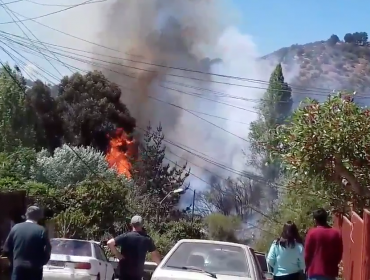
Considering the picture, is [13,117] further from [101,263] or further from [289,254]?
[289,254]

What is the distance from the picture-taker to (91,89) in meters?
47.9

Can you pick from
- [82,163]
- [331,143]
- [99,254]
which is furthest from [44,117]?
[331,143]

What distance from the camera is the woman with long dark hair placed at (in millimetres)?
10164

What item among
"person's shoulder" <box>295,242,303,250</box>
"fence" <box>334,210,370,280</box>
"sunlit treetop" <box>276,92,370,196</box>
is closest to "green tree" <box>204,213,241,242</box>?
"fence" <box>334,210,370,280</box>

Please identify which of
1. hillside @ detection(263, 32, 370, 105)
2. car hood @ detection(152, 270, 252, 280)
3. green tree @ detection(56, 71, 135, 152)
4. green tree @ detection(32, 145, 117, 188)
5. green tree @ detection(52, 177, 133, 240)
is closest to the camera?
car hood @ detection(152, 270, 252, 280)

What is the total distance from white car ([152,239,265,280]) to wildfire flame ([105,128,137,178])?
126ft

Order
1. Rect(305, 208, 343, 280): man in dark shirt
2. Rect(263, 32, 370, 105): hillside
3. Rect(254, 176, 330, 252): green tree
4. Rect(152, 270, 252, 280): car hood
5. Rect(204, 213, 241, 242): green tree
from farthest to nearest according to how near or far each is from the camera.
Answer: Rect(263, 32, 370, 105): hillside < Rect(204, 213, 241, 242): green tree < Rect(254, 176, 330, 252): green tree < Rect(305, 208, 343, 280): man in dark shirt < Rect(152, 270, 252, 280): car hood

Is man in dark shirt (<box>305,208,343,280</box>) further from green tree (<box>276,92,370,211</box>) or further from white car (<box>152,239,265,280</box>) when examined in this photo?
green tree (<box>276,92,370,211</box>)

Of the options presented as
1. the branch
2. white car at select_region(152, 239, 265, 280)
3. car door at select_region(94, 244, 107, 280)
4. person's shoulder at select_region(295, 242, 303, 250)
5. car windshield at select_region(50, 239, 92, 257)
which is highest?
the branch

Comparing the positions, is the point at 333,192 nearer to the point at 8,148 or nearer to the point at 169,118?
the point at 8,148

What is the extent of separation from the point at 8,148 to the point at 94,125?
680 centimetres

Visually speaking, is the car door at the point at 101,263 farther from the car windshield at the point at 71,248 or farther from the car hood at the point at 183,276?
the car hood at the point at 183,276

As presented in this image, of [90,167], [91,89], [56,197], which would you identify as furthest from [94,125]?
[56,197]

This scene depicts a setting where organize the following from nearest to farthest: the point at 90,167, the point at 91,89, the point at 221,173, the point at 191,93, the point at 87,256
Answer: the point at 87,256, the point at 90,167, the point at 91,89, the point at 191,93, the point at 221,173
